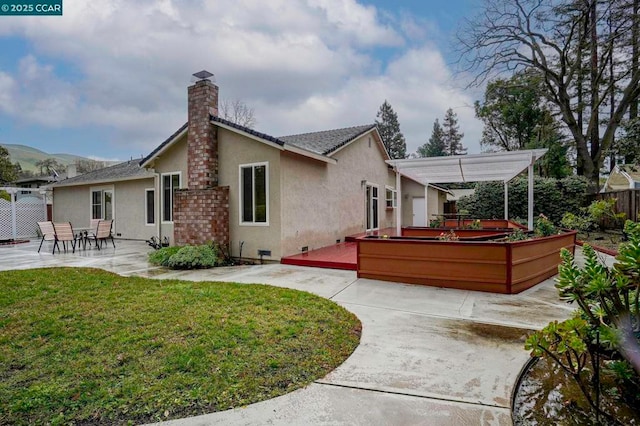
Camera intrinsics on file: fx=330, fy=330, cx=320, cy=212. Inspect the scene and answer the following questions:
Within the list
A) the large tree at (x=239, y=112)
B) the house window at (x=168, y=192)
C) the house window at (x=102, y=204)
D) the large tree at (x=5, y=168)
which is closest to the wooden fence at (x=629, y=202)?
the house window at (x=168, y=192)

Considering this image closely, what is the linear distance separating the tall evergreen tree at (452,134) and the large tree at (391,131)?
7.74m

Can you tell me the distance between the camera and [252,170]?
9.77 metres

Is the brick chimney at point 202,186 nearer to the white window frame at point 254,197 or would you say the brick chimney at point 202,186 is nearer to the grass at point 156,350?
the white window frame at point 254,197

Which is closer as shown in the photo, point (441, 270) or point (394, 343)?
point (394, 343)

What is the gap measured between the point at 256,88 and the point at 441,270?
1976 centimetres

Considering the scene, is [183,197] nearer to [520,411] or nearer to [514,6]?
[520,411]

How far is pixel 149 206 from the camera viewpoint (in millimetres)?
14781

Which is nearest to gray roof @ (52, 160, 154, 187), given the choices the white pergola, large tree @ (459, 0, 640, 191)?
the white pergola

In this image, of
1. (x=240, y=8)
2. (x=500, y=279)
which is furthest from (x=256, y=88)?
(x=500, y=279)

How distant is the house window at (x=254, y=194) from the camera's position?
9516mm

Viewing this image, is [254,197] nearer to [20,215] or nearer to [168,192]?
[168,192]

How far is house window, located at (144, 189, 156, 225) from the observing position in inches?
578

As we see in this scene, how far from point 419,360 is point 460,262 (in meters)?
3.55

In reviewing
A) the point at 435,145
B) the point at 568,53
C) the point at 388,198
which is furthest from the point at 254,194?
the point at 435,145
